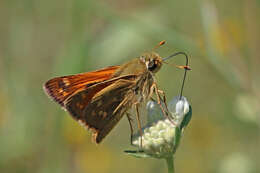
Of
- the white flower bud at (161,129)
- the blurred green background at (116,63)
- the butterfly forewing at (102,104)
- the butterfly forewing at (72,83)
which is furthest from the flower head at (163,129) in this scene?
the blurred green background at (116,63)

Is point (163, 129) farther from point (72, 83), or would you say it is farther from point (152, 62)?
point (72, 83)

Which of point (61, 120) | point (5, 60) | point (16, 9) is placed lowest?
point (61, 120)

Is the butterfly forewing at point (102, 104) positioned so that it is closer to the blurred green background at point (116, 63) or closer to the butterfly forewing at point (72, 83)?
the butterfly forewing at point (72, 83)

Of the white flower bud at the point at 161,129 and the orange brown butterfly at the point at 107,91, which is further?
the orange brown butterfly at the point at 107,91

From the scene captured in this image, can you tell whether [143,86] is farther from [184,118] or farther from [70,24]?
[70,24]

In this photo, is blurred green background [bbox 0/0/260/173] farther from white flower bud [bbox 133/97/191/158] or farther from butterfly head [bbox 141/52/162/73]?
white flower bud [bbox 133/97/191/158]

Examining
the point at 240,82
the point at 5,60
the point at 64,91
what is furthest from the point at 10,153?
the point at 240,82

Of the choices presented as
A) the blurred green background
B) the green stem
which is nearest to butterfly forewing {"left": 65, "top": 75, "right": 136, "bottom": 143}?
the green stem
